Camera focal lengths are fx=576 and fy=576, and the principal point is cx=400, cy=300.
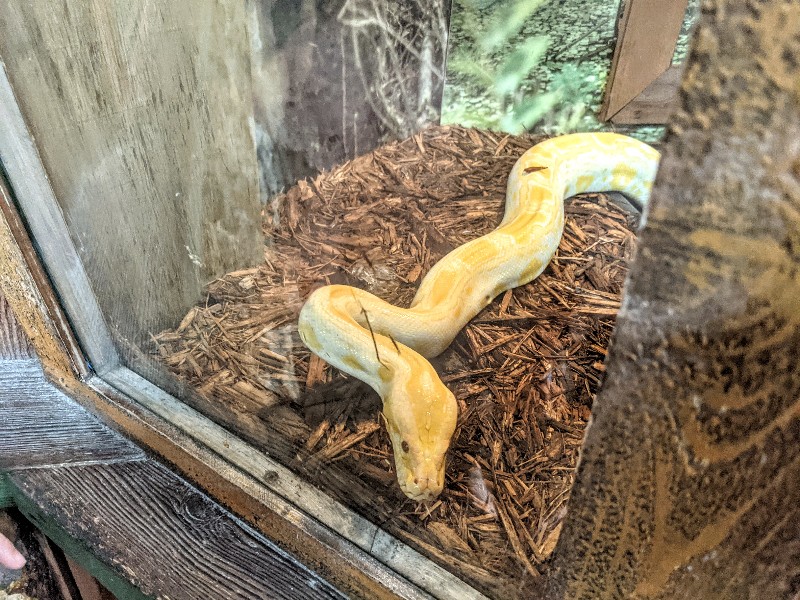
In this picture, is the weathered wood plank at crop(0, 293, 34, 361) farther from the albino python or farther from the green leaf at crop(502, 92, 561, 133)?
the green leaf at crop(502, 92, 561, 133)

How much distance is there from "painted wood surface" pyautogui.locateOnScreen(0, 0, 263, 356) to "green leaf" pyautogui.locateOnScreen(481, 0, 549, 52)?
0.68 m

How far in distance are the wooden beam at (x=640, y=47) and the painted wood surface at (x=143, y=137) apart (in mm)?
959

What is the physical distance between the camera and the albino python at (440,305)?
124 cm

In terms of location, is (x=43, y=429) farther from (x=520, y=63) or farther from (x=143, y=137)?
(x=520, y=63)

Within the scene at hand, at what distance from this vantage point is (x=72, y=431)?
158cm

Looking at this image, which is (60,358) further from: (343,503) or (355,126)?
(355,126)

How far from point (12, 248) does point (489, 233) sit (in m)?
1.29

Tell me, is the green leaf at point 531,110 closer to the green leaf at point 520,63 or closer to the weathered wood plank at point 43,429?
the green leaf at point 520,63

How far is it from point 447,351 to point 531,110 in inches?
23.7

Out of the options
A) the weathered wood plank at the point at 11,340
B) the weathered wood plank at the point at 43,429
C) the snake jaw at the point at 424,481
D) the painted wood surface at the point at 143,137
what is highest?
the painted wood surface at the point at 143,137

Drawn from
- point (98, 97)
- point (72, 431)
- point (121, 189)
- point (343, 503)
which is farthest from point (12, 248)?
point (343, 503)

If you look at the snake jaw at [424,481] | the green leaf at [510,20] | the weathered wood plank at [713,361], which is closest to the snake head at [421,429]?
the snake jaw at [424,481]

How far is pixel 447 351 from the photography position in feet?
4.67

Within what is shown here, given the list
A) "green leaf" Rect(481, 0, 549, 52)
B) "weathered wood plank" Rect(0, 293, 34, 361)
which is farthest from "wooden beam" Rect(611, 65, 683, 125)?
"weathered wood plank" Rect(0, 293, 34, 361)
